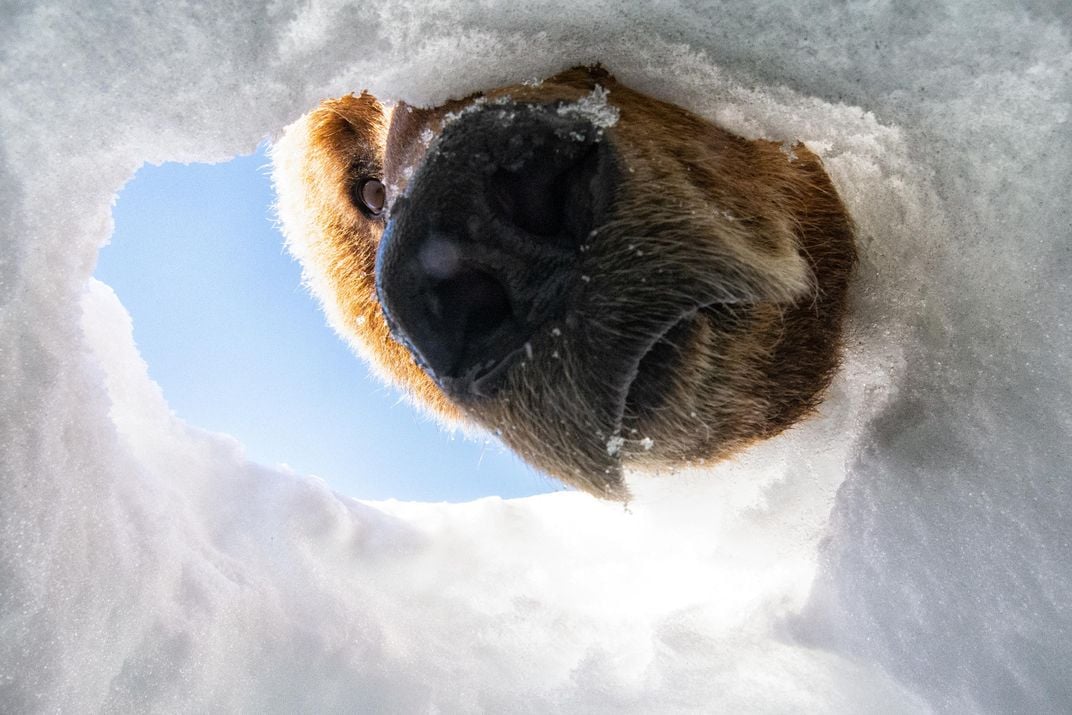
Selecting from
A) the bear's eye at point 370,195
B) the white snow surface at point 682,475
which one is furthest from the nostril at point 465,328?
the bear's eye at point 370,195

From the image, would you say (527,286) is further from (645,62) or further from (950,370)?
(950,370)

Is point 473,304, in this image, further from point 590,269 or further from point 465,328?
point 590,269

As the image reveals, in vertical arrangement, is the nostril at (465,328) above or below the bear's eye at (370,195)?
above

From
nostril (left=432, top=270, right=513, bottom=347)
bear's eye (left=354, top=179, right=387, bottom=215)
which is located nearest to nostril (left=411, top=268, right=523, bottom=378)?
nostril (left=432, top=270, right=513, bottom=347)

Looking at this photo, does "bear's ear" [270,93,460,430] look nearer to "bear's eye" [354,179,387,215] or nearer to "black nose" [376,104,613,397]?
"bear's eye" [354,179,387,215]

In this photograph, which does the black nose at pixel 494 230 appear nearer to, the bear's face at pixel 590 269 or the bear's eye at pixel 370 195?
the bear's face at pixel 590 269

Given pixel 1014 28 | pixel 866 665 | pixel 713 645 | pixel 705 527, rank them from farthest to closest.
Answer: pixel 705 527 < pixel 713 645 < pixel 866 665 < pixel 1014 28

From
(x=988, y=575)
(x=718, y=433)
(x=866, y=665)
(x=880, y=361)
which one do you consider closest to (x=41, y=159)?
(x=718, y=433)
